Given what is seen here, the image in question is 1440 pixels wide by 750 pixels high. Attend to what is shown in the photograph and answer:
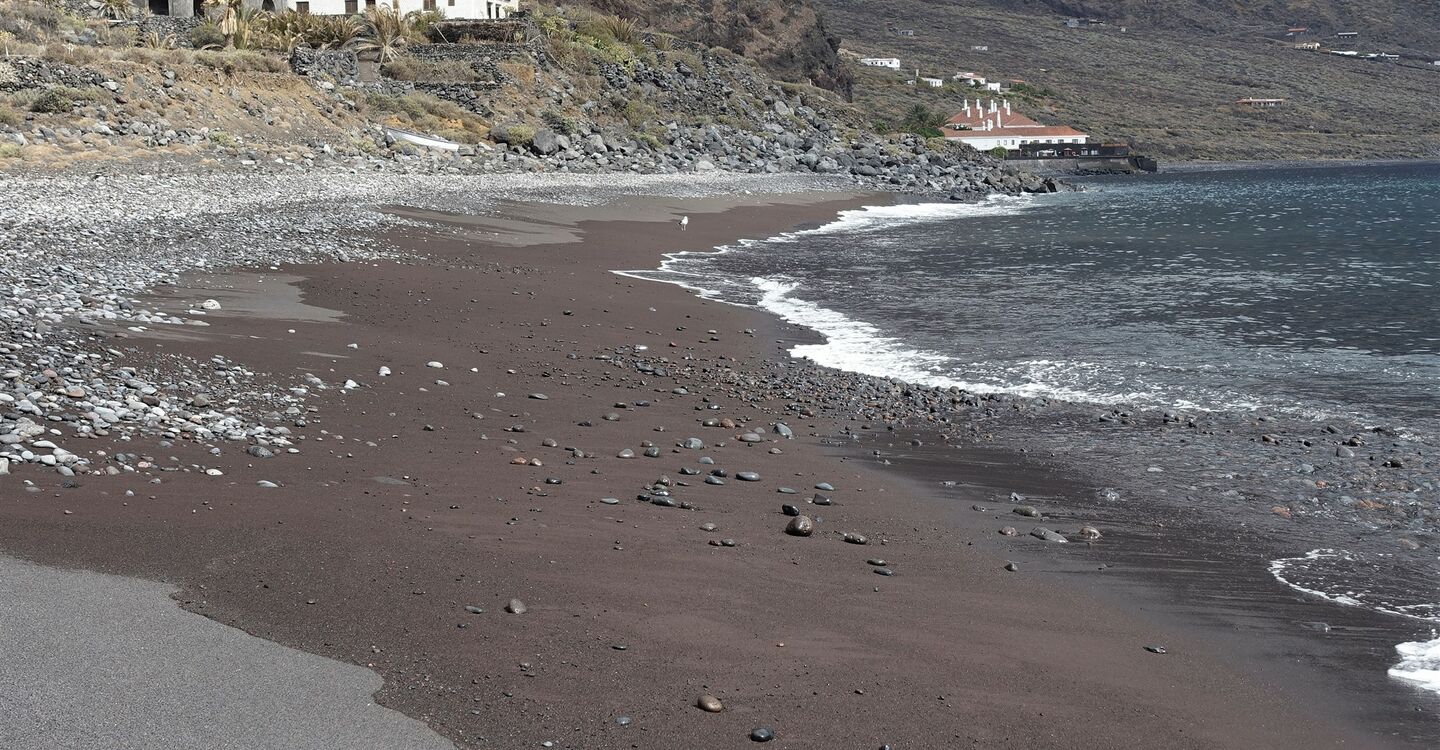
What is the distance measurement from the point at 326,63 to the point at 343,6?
13.9 metres

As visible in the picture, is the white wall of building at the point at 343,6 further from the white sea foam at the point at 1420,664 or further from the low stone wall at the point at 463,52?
the white sea foam at the point at 1420,664

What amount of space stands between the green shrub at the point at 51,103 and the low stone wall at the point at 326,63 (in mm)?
13589

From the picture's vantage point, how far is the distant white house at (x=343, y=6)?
5116 centimetres

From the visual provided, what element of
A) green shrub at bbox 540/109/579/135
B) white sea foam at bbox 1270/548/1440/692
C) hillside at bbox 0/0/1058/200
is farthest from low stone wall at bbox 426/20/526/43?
white sea foam at bbox 1270/548/1440/692

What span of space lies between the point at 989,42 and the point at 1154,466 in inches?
7765

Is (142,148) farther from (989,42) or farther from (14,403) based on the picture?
(989,42)

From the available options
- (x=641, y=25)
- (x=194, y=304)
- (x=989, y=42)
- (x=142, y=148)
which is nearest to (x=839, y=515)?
(x=194, y=304)

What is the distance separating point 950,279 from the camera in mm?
26203

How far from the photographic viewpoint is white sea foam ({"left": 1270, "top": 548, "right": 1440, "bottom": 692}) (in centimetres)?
686

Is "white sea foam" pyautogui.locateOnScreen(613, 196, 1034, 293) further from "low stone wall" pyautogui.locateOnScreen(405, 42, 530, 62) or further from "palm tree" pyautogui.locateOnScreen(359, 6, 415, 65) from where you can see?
"palm tree" pyautogui.locateOnScreen(359, 6, 415, 65)

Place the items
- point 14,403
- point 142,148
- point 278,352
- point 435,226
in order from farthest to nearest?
point 142,148
point 435,226
point 278,352
point 14,403

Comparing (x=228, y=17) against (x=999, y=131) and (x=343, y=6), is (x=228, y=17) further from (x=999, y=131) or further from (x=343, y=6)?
(x=999, y=131)

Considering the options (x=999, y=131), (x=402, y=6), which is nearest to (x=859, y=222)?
(x=402, y=6)

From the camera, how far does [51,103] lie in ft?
97.8
